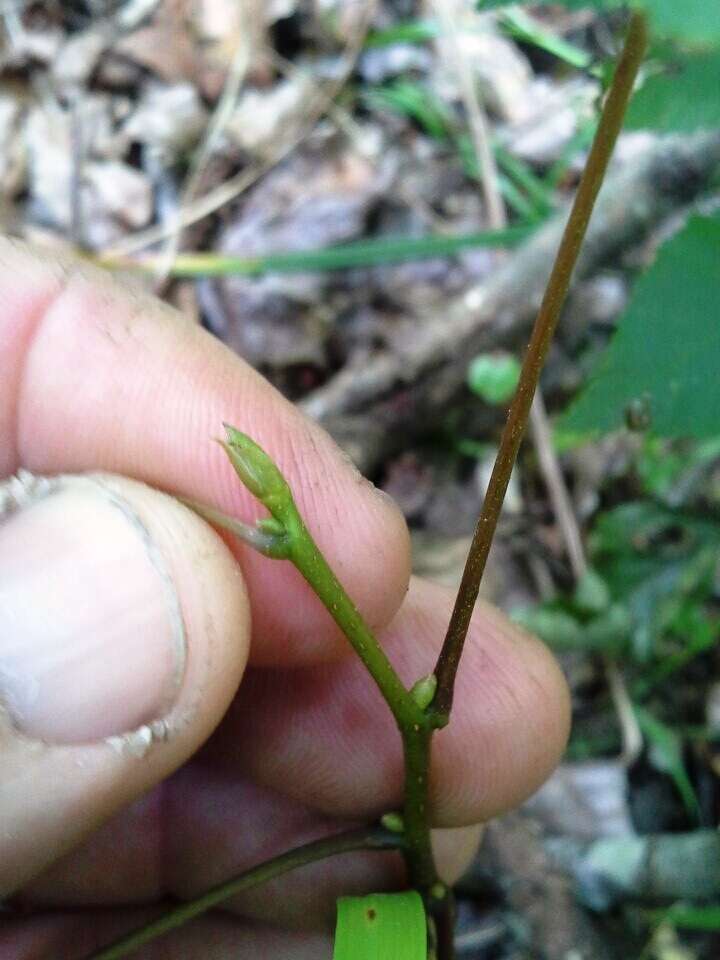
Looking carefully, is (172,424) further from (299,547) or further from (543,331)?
(543,331)

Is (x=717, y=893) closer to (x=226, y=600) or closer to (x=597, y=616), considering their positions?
(x=597, y=616)

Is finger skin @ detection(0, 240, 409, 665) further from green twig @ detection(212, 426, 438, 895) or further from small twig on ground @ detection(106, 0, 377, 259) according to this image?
small twig on ground @ detection(106, 0, 377, 259)

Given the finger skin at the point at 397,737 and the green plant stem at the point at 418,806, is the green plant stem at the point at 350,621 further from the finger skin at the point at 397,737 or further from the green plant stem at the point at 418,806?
the finger skin at the point at 397,737

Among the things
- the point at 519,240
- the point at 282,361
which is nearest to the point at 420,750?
the point at 282,361

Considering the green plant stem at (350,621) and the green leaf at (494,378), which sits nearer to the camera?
the green plant stem at (350,621)

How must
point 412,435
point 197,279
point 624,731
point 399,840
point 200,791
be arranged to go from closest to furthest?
point 399,840, point 200,791, point 624,731, point 412,435, point 197,279

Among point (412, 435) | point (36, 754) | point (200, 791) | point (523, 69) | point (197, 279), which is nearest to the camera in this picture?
point (36, 754)

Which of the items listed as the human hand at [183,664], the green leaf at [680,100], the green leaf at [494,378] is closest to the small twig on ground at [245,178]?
the green leaf at [494,378]
